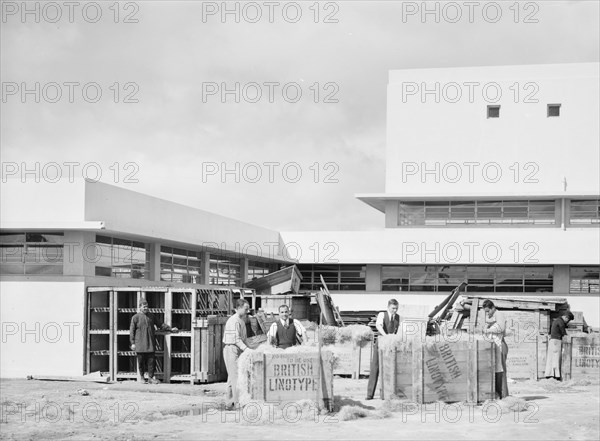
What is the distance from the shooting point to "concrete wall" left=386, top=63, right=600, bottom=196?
126 feet

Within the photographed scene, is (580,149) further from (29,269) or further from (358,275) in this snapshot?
(29,269)

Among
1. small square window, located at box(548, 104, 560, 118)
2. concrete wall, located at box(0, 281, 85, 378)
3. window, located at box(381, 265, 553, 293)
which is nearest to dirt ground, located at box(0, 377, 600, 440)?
concrete wall, located at box(0, 281, 85, 378)

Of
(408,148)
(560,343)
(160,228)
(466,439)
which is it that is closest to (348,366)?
(560,343)

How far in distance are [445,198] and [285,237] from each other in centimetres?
671

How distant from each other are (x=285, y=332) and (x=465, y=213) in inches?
913

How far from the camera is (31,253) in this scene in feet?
71.5

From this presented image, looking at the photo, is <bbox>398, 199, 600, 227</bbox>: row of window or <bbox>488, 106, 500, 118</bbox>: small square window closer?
<bbox>398, 199, 600, 227</bbox>: row of window

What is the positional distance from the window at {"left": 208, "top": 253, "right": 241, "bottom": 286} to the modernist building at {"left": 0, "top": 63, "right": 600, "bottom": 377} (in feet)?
0.15

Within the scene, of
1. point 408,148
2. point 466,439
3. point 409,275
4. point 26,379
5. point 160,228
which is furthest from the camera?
point 408,148

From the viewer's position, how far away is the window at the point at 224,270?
32.0 m

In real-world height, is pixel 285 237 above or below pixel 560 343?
above

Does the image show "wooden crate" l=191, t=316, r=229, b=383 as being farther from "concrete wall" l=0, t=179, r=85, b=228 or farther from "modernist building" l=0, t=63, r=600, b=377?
"modernist building" l=0, t=63, r=600, b=377

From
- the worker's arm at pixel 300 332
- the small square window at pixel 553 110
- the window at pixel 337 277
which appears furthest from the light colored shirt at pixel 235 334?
the small square window at pixel 553 110

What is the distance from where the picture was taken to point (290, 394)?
15.1m
